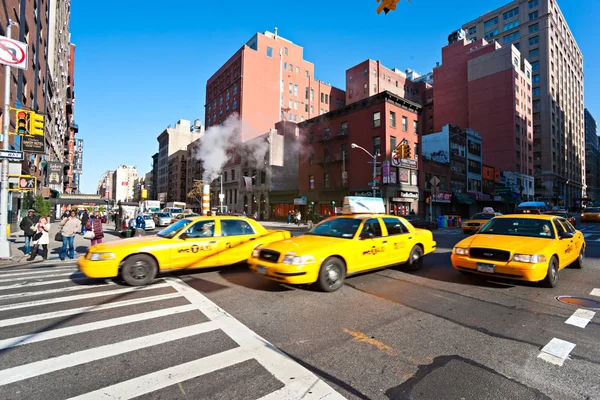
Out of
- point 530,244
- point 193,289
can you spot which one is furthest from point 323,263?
point 530,244

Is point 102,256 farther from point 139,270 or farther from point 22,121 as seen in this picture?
point 22,121

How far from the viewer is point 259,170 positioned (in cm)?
4800

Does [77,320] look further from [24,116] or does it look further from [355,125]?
[355,125]

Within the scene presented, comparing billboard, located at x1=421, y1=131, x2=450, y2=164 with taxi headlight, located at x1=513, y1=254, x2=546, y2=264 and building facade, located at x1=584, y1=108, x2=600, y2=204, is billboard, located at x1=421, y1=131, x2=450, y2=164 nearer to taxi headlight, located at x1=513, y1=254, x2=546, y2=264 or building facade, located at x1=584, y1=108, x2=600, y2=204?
taxi headlight, located at x1=513, y1=254, x2=546, y2=264

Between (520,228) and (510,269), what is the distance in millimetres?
1970

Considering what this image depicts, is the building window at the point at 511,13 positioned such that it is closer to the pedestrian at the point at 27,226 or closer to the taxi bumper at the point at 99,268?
the taxi bumper at the point at 99,268

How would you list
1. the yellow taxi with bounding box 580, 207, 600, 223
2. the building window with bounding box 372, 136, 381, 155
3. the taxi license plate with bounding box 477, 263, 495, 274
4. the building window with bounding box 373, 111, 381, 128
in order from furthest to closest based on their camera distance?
1. the building window with bounding box 373, 111, 381, 128
2. the building window with bounding box 372, 136, 381, 155
3. the yellow taxi with bounding box 580, 207, 600, 223
4. the taxi license plate with bounding box 477, 263, 495, 274

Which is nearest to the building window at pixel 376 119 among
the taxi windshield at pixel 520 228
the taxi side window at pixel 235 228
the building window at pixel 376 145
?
the building window at pixel 376 145

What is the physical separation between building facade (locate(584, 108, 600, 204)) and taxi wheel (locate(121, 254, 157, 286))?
148 m

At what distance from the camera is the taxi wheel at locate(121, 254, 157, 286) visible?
6.47 metres

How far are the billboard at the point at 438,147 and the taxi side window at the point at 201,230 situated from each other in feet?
113

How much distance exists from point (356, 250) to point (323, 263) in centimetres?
91

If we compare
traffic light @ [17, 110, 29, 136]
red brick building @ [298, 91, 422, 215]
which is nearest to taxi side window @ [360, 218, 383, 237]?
traffic light @ [17, 110, 29, 136]

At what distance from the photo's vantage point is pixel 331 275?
593cm
